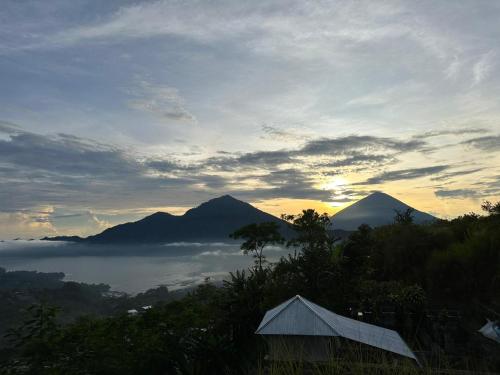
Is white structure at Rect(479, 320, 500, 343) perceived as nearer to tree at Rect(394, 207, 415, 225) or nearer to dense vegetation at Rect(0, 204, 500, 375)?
dense vegetation at Rect(0, 204, 500, 375)

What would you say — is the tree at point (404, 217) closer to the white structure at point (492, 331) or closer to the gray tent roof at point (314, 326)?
the white structure at point (492, 331)

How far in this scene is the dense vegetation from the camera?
22.6 feet

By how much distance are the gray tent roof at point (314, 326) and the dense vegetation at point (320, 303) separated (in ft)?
2.13

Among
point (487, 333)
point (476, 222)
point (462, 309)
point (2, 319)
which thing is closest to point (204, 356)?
point (487, 333)

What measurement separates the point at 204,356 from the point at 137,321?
1476 mm

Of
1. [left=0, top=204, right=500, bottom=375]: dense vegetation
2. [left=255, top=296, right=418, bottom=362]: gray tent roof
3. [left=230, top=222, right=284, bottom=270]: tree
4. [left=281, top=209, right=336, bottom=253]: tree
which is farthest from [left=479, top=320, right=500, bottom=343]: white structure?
[left=230, top=222, right=284, bottom=270]: tree

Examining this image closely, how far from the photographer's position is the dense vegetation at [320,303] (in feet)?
22.6

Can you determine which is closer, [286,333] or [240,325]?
[286,333]

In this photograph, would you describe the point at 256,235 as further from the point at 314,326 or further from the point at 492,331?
the point at 314,326

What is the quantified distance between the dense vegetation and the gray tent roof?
65 centimetres

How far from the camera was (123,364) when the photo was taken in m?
6.86

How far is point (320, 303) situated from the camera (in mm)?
13195

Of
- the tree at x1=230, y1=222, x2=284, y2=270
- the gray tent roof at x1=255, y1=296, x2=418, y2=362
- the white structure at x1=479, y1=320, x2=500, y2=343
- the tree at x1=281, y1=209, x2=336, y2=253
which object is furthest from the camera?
the tree at x1=230, y1=222, x2=284, y2=270

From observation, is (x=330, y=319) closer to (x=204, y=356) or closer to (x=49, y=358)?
(x=204, y=356)
